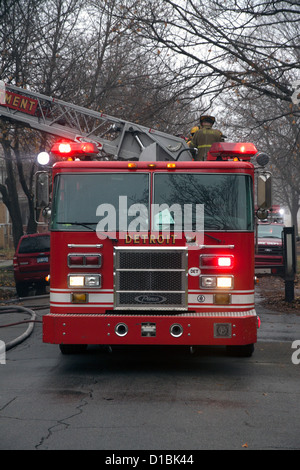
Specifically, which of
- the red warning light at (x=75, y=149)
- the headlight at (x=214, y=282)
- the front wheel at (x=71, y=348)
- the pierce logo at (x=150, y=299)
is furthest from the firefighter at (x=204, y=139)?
the front wheel at (x=71, y=348)

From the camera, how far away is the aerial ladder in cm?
1070

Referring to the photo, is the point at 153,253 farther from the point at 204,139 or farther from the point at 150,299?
the point at 204,139

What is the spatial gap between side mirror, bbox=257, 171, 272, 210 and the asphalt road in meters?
2.10

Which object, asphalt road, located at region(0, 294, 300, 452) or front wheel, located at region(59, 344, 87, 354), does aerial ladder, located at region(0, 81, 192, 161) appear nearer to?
front wheel, located at region(59, 344, 87, 354)

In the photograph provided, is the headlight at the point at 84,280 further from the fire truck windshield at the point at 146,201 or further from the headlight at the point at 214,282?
the headlight at the point at 214,282

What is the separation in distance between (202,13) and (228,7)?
0.59m

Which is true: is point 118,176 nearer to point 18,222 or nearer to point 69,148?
point 69,148

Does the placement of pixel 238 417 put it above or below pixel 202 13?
below

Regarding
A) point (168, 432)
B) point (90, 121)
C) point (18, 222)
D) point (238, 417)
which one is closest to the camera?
point (168, 432)

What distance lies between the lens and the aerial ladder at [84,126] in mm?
10695

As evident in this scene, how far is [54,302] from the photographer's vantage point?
769 centimetres

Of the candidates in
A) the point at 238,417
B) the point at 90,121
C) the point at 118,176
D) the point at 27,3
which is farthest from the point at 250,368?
the point at 27,3

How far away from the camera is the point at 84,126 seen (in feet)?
42.8
